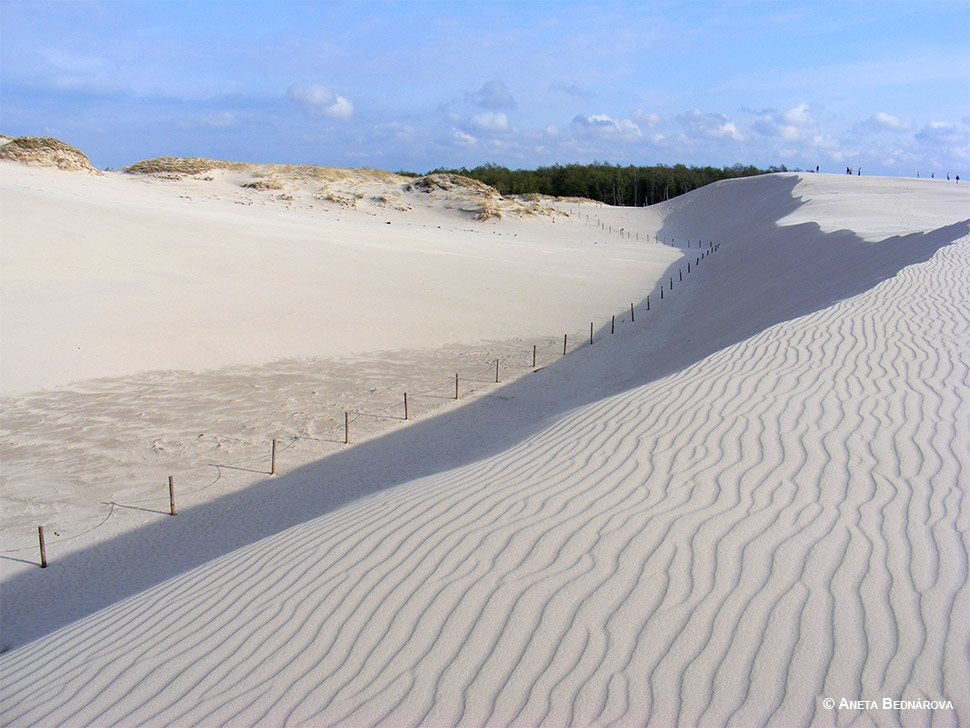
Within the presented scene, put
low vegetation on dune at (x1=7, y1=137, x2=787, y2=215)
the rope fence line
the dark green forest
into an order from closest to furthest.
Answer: the rope fence line < low vegetation on dune at (x1=7, y1=137, x2=787, y2=215) < the dark green forest

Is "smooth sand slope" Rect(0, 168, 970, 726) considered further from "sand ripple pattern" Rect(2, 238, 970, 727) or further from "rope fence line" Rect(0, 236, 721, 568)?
"rope fence line" Rect(0, 236, 721, 568)

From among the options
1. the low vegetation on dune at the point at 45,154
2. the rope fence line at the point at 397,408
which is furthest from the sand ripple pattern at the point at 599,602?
the low vegetation on dune at the point at 45,154

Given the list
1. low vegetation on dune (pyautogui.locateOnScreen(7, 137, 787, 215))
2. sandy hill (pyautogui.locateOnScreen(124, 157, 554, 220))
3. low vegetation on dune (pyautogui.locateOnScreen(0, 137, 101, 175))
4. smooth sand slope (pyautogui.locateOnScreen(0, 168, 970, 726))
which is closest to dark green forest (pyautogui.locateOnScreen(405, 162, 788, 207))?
low vegetation on dune (pyautogui.locateOnScreen(7, 137, 787, 215))

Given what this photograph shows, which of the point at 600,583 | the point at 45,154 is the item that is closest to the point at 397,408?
the point at 600,583

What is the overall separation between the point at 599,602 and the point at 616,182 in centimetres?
7781

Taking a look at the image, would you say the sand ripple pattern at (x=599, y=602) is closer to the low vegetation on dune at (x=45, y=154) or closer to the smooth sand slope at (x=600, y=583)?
the smooth sand slope at (x=600, y=583)

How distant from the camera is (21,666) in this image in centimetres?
468

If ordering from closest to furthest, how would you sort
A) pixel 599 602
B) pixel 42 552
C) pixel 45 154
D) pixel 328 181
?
pixel 599 602 < pixel 42 552 < pixel 45 154 < pixel 328 181

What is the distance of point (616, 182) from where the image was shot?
3034 inches

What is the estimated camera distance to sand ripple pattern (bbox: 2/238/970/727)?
10.6 ft

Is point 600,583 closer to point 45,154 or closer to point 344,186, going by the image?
point 45,154

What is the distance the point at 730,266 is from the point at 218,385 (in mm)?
20678

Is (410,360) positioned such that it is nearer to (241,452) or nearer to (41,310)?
(241,452)

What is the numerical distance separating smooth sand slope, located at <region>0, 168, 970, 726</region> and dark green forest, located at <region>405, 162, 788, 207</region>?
7021cm
